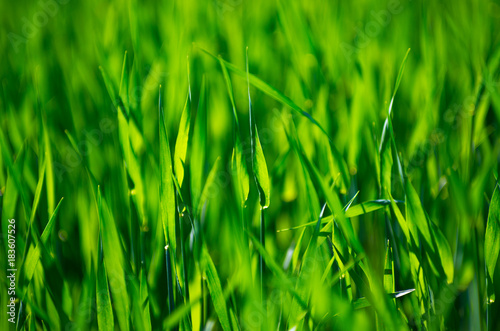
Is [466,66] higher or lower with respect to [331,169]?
higher

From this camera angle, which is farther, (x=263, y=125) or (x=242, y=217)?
(x=263, y=125)

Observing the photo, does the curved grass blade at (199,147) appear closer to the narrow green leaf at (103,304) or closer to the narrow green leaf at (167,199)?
the narrow green leaf at (167,199)

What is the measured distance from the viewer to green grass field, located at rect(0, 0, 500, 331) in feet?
1.61

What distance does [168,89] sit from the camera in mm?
799

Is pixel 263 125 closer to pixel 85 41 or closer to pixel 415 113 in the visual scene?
pixel 415 113

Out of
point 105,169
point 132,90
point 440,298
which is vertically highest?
point 132,90

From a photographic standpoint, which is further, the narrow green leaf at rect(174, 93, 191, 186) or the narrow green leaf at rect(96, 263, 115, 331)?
the narrow green leaf at rect(174, 93, 191, 186)

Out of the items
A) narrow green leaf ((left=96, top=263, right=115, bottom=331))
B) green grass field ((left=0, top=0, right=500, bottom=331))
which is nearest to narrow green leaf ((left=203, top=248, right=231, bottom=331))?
green grass field ((left=0, top=0, right=500, bottom=331))

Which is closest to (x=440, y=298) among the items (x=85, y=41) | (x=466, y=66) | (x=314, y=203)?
(x=314, y=203)

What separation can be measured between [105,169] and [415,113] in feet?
1.93

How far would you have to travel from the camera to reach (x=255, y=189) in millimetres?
656

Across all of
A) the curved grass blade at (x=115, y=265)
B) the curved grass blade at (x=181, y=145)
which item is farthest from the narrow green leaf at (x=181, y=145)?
the curved grass blade at (x=115, y=265)

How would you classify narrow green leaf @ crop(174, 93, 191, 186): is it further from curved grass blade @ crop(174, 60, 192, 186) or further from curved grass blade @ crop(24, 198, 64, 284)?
curved grass blade @ crop(24, 198, 64, 284)

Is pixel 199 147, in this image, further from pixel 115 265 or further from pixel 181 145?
pixel 115 265
